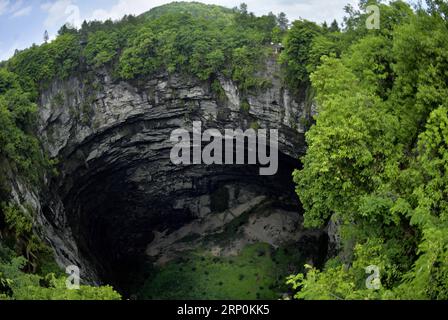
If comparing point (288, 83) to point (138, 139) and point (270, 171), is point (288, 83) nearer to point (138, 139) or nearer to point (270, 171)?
point (270, 171)

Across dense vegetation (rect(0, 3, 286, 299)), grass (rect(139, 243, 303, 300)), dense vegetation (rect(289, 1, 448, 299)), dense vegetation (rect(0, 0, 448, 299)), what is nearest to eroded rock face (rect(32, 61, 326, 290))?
dense vegetation (rect(0, 3, 286, 299))

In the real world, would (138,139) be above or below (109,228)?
above

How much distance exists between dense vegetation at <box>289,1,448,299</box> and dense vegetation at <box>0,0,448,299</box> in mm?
51

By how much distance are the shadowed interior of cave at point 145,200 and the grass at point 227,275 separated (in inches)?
65.8

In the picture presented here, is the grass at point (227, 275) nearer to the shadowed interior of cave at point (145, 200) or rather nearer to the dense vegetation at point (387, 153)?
the shadowed interior of cave at point (145, 200)

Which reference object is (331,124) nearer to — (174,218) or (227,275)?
(227,275)

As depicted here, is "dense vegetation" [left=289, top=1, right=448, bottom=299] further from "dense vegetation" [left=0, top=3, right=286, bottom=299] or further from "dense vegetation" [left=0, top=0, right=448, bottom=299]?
"dense vegetation" [left=0, top=3, right=286, bottom=299]

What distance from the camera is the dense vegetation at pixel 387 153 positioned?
13859 mm

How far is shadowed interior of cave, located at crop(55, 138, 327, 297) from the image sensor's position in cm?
3666

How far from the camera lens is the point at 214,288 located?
1433 inches

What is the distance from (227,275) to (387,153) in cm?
2465

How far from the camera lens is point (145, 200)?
43219mm

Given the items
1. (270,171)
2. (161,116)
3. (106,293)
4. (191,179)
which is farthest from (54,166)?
(106,293)
